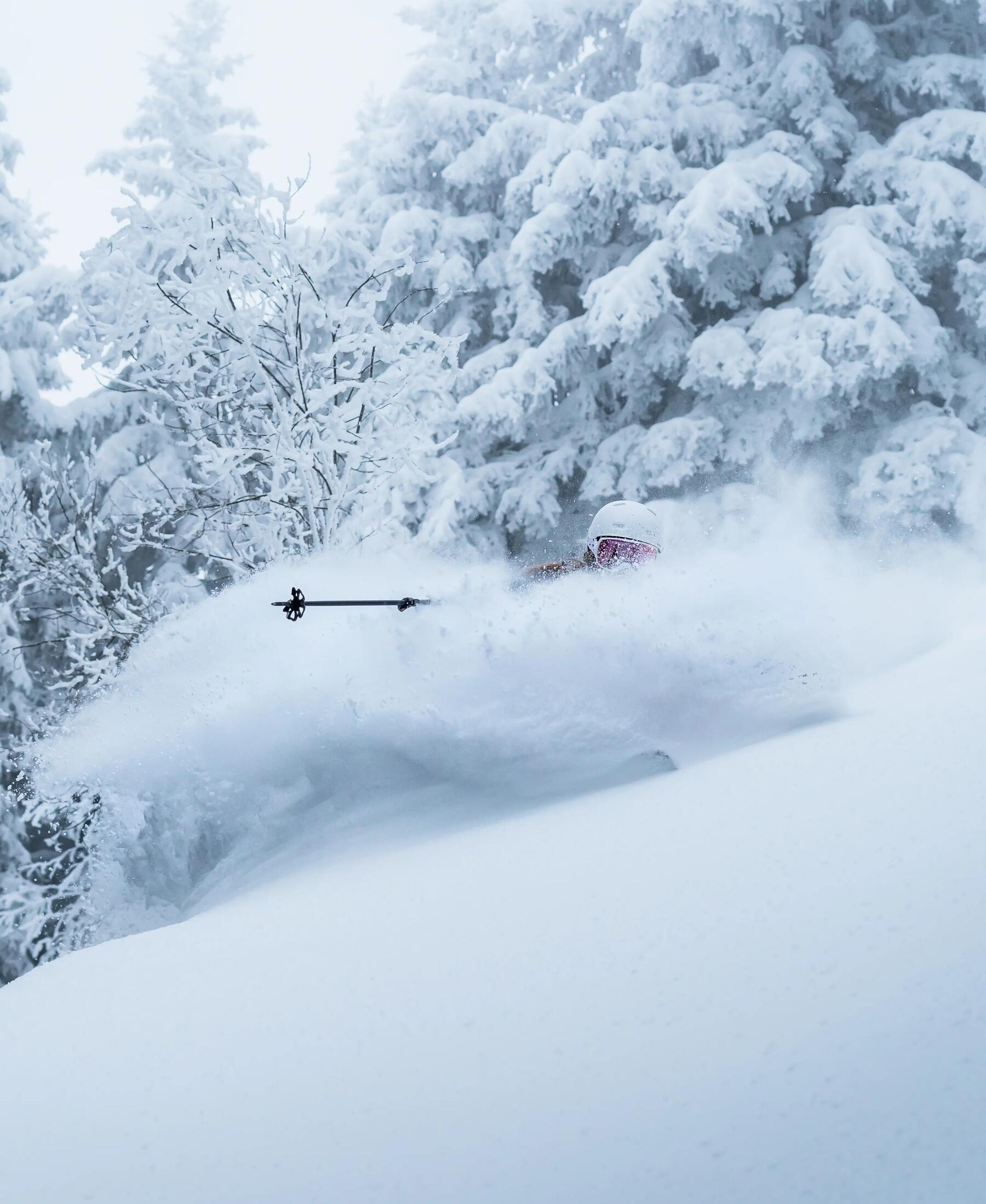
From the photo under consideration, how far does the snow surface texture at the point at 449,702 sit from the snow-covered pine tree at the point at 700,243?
4.95 m

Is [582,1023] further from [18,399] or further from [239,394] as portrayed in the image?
[18,399]

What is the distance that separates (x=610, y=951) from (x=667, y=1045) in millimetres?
364

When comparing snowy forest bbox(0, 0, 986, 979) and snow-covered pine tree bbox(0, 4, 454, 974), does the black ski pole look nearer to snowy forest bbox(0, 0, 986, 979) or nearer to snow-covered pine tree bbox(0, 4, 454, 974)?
snow-covered pine tree bbox(0, 4, 454, 974)

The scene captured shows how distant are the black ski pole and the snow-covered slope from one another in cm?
82

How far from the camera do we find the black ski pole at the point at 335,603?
3.11 m

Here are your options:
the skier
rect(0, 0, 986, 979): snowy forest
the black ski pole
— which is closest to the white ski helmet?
the skier

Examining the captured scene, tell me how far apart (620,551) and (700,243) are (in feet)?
15.9

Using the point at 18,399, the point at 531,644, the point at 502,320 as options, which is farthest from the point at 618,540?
the point at 18,399

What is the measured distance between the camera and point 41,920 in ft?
30.3

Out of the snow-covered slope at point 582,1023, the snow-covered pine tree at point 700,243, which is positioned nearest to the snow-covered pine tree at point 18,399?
the snow-covered pine tree at point 700,243

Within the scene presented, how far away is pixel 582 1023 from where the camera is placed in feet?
6.24

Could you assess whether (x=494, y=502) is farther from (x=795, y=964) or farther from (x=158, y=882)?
(x=795, y=964)

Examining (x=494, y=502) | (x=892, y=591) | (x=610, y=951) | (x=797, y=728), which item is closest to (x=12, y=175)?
(x=494, y=502)

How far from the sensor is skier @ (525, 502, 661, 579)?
18.8ft
